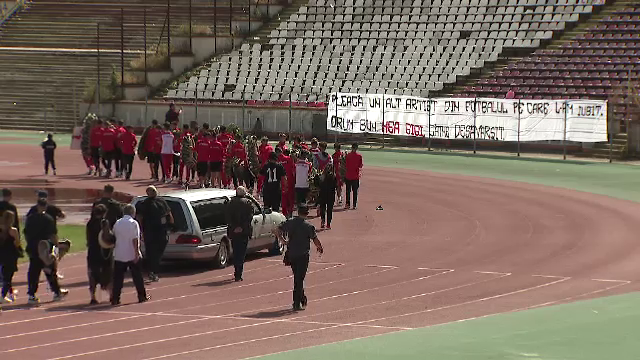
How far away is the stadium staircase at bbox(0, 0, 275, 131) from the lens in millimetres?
62281

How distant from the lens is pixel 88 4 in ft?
248

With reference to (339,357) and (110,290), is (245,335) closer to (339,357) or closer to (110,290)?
(339,357)

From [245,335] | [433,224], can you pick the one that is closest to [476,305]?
[245,335]

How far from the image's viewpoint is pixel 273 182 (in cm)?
2656

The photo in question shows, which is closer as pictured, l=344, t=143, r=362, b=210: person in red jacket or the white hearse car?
the white hearse car

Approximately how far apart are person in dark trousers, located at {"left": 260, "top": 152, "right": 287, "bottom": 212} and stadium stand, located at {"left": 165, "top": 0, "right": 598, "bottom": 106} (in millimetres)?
28993

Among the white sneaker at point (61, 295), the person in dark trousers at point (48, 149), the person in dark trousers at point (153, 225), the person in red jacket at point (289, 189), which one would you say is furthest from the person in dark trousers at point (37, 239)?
the person in dark trousers at point (48, 149)

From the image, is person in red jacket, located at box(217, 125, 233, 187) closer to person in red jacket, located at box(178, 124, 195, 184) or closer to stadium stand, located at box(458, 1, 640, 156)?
person in red jacket, located at box(178, 124, 195, 184)

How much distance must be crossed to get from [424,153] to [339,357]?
35.4 m

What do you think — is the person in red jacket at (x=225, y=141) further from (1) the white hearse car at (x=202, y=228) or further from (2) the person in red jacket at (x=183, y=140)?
(1) the white hearse car at (x=202, y=228)

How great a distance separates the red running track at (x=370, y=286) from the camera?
615 inches

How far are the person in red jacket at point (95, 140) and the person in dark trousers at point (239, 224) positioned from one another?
1739 cm

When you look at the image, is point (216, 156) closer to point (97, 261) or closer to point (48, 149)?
point (48, 149)

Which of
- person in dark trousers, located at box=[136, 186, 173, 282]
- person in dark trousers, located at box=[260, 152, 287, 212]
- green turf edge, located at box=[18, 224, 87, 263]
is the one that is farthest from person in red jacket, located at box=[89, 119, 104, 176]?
person in dark trousers, located at box=[136, 186, 173, 282]
